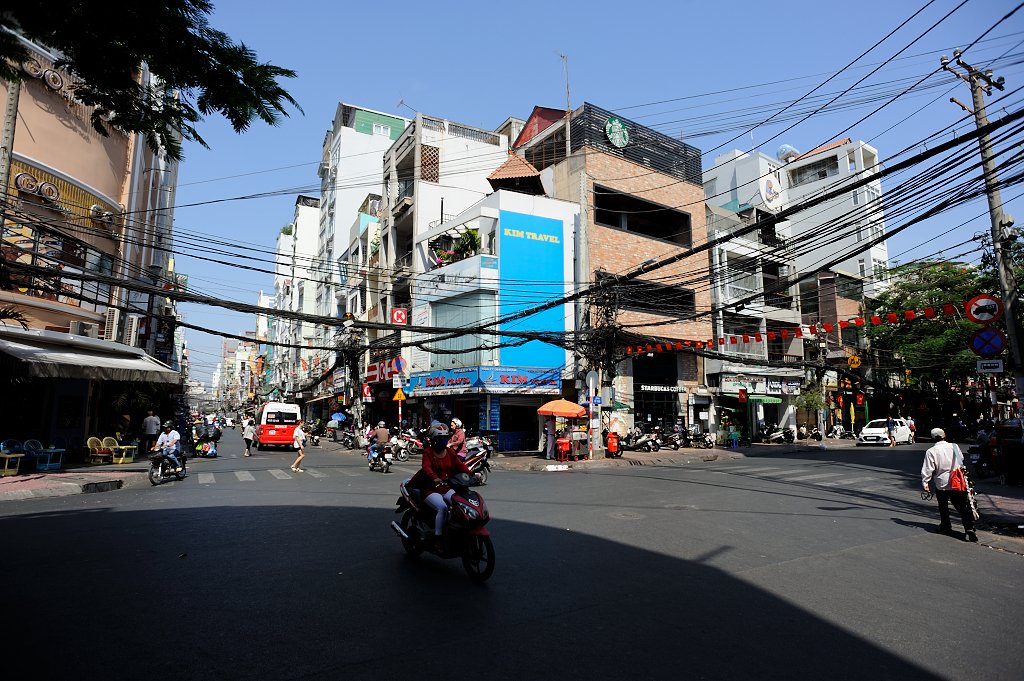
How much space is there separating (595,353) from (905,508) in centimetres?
1444

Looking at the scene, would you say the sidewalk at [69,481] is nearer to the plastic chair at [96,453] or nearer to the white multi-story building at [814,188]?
the plastic chair at [96,453]

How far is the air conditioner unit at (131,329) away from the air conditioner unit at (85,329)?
4.44 metres

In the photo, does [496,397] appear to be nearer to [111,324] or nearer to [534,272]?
[534,272]

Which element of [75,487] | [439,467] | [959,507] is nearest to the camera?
[439,467]

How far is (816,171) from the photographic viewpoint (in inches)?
2222

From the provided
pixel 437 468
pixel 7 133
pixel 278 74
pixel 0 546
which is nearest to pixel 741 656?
pixel 437 468

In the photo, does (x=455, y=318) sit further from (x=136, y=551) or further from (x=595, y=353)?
(x=136, y=551)

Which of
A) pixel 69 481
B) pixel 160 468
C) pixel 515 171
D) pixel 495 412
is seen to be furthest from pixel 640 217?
pixel 69 481

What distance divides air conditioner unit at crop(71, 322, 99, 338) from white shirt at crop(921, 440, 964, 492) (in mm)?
23076

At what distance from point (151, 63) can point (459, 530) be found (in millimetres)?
4716

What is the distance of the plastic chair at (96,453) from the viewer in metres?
17.8

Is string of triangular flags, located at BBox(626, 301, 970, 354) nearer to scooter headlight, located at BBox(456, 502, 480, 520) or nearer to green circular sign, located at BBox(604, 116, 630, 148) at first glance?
green circular sign, located at BBox(604, 116, 630, 148)

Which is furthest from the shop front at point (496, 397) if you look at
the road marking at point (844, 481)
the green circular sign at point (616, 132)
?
the road marking at point (844, 481)

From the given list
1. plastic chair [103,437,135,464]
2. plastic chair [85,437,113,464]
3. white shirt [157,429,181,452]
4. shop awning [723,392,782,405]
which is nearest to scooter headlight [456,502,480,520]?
white shirt [157,429,181,452]
